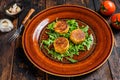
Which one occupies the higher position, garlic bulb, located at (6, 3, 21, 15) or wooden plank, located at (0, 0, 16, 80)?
garlic bulb, located at (6, 3, 21, 15)

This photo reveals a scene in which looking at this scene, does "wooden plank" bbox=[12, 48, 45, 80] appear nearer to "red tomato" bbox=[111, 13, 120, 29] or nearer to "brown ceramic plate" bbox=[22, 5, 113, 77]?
"brown ceramic plate" bbox=[22, 5, 113, 77]

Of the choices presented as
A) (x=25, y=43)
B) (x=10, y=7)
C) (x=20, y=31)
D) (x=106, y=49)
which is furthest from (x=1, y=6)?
(x=106, y=49)

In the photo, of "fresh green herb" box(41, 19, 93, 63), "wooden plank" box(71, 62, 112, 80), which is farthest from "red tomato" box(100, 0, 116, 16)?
"wooden plank" box(71, 62, 112, 80)

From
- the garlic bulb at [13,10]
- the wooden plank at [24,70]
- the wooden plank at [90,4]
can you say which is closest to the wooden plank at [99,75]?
the wooden plank at [24,70]

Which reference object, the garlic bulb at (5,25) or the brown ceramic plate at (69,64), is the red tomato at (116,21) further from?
the garlic bulb at (5,25)

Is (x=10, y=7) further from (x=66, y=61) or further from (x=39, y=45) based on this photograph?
(x=66, y=61)

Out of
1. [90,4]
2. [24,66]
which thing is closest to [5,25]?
[24,66]

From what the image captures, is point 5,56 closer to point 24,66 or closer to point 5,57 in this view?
point 5,57
